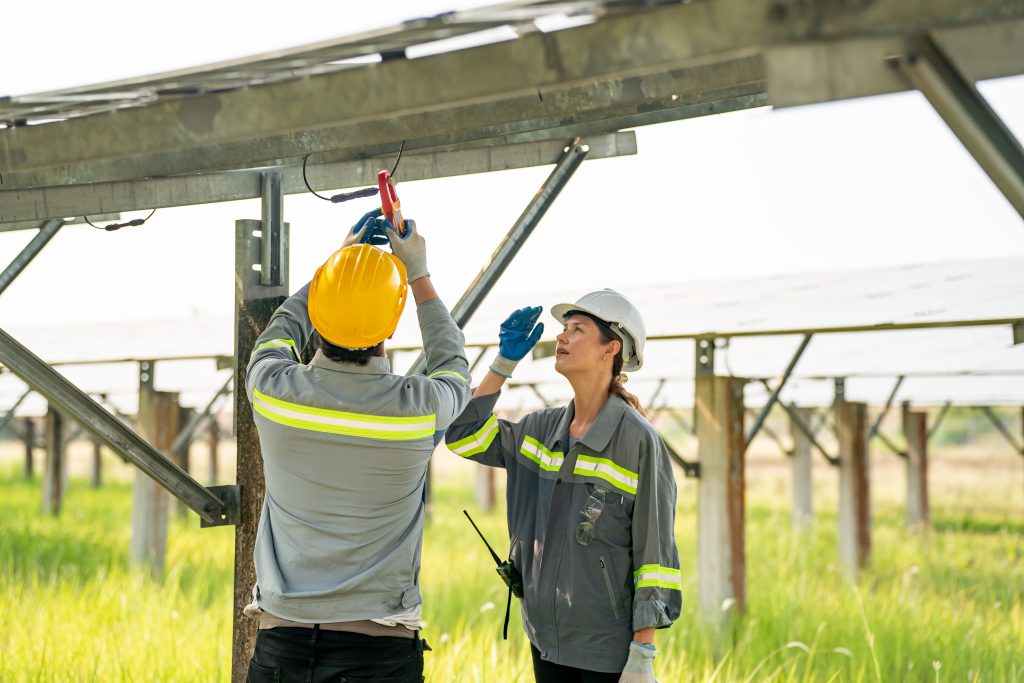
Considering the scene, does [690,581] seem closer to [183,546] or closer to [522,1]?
[183,546]

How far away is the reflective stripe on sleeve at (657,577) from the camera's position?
8.00ft

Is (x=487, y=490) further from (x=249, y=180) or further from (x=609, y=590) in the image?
(x=609, y=590)

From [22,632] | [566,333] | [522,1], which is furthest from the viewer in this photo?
[22,632]

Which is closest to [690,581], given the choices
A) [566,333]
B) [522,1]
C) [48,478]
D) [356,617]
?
[566,333]

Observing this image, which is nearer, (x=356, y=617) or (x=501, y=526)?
(x=356, y=617)

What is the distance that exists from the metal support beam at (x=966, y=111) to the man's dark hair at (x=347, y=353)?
4.14ft

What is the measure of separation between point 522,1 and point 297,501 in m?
1.19

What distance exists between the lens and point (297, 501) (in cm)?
224

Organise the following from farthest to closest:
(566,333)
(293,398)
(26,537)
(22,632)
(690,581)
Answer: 1. (26,537)
2. (690,581)
3. (22,632)
4. (566,333)
5. (293,398)

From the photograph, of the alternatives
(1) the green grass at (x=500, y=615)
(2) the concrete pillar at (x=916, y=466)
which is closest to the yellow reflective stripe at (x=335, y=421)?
(1) the green grass at (x=500, y=615)

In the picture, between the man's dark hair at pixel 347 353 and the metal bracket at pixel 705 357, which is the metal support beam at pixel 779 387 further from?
the man's dark hair at pixel 347 353

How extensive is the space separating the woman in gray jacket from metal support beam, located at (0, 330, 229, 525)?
2.50 feet

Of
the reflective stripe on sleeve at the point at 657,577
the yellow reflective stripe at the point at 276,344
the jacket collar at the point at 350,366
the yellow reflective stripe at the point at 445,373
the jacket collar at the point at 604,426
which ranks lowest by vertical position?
the reflective stripe on sleeve at the point at 657,577

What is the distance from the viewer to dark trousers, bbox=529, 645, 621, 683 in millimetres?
2504
